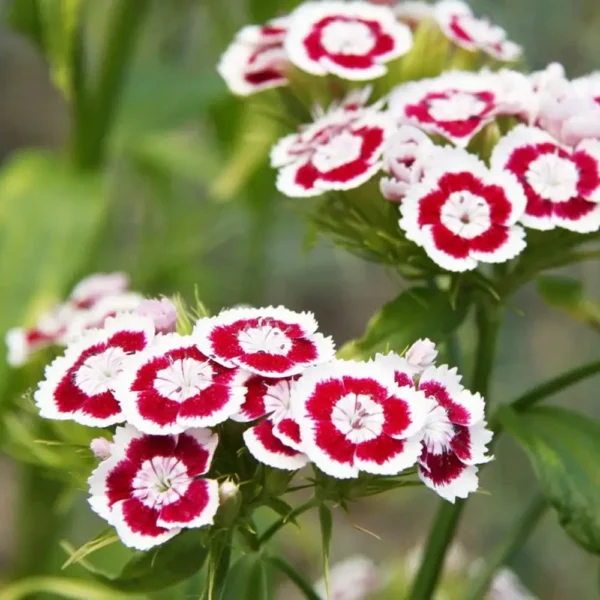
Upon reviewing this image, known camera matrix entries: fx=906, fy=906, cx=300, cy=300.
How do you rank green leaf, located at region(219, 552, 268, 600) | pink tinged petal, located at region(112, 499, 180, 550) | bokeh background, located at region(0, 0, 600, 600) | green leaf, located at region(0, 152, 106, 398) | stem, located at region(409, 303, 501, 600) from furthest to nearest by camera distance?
bokeh background, located at region(0, 0, 600, 600) < green leaf, located at region(0, 152, 106, 398) < stem, located at region(409, 303, 501, 600) < green leaf, located at region(219, 552, 268, 600) < pink tinged petal, located at region(112, 499, 180, 550)

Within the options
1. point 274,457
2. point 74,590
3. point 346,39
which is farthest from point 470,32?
point 74,590

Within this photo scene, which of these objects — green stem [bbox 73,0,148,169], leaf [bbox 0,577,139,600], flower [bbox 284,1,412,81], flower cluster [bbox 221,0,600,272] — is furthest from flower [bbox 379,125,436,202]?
green stem [bbox 73,0,148,169]

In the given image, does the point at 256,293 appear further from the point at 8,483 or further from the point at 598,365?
the point at 8,483

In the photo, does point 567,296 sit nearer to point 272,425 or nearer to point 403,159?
point 403,159

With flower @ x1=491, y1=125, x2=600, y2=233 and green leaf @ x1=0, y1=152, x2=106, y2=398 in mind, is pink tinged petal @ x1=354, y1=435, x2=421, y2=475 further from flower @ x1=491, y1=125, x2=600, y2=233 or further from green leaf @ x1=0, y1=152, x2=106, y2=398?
green leaf @ x1=0, y1=152, x2=106, y2=398

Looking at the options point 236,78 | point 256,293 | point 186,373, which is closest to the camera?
point 186,373

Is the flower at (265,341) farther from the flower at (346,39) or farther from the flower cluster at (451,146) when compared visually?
the flower at (346,39)

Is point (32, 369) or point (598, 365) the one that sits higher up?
point (598, 365)

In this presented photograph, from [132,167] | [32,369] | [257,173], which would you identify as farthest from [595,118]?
[132,167]
